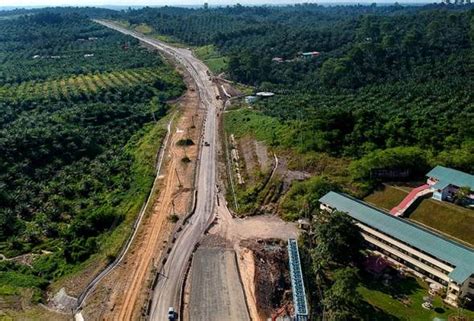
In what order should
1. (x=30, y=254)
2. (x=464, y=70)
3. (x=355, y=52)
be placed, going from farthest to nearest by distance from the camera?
(x=355, y=52)
(x=464, y=70)
(x=30, y=254)

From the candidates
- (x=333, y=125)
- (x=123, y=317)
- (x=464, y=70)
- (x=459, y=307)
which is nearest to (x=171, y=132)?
(x=333, y=125)

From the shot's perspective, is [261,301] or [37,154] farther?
[37,154]

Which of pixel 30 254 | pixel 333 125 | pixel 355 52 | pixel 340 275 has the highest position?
pixel 355 52

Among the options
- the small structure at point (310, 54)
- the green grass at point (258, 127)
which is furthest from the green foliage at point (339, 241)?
the small structure at point (310, 54)

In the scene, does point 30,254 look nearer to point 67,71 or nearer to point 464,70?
point 67,71

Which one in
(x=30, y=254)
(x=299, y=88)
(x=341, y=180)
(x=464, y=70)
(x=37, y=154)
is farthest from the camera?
(x=299, y=88)

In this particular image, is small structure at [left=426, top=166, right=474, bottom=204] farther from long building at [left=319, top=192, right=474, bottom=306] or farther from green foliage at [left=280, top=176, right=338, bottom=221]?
green foliage at [left=280, top=176, right=338, bottom=221]
